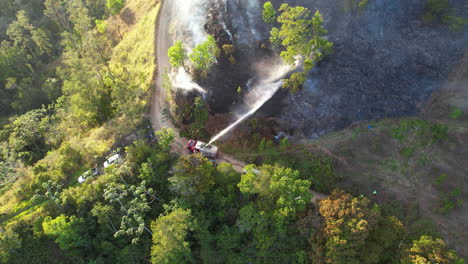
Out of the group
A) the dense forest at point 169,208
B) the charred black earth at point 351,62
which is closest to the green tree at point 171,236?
the dense forest at point 169,208

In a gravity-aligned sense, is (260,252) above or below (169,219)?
below

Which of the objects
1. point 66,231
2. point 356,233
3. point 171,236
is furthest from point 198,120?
point 356,233

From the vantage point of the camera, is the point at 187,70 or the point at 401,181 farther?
the point at 187,70

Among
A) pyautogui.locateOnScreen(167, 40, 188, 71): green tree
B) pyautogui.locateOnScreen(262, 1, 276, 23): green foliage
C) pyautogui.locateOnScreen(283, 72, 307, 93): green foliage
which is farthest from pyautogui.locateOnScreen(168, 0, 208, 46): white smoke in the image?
pyautogui.locateOnScreen(283, 72, 307, 93): green foliage

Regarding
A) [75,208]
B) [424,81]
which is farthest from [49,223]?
[424,81]

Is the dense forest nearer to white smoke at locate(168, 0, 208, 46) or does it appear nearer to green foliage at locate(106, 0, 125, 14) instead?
white smoke at locate(168, 0, 208, 46)

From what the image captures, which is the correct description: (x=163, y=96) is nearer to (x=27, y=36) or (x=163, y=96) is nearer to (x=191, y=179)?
(x=191, y=179)

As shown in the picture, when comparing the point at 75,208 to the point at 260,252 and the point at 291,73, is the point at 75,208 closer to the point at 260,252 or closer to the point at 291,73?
the point at 260,252

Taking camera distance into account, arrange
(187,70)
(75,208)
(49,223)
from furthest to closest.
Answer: (187,70) < (75,208) < (49,223)
